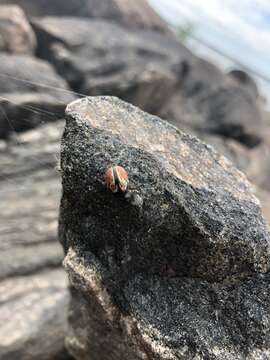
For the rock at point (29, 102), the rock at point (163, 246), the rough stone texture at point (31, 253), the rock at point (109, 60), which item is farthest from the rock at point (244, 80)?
the rock at point (163, 246)

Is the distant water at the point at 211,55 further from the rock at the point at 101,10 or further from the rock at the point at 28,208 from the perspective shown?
the rock at the point at 28,208

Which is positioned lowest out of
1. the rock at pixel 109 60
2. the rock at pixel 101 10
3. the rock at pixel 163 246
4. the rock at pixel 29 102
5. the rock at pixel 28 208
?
the rock at pixel 101 10

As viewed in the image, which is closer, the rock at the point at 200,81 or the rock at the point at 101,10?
the rock at the point at 101,10

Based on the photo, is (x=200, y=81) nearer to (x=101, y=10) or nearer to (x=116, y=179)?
(x=101, y=10)

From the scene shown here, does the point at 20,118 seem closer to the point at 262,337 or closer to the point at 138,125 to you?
the point at 138,125

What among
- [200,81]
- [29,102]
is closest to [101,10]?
[200,81]

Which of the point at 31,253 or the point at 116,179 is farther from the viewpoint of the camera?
the point at 31,253

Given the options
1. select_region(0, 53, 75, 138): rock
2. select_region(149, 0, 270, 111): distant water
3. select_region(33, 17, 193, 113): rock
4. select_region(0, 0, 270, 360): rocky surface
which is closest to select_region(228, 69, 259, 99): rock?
select_region(149, 0, 270, 111): distant water
